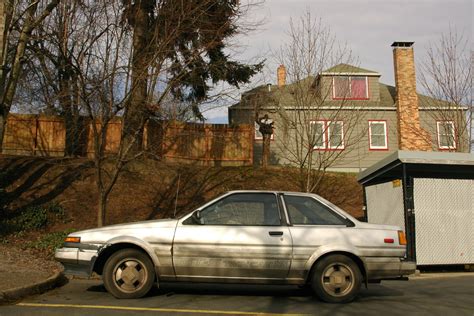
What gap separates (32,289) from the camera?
22.7 ft

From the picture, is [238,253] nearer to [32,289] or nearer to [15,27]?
[32,289]

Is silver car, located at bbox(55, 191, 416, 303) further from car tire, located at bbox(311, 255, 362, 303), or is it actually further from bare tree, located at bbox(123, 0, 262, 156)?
bare tree, located at bbox(123, 0, 262, 156)

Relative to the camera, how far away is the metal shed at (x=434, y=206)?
1081 cm

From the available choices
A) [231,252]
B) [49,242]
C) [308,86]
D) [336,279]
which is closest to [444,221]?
[336,279]

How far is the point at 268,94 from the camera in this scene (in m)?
18.1

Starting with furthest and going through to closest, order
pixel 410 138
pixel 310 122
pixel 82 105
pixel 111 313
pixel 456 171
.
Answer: pixel 410 138, pixel 310 122, pixel 456 171, pixel 82 105, pixel 111 313

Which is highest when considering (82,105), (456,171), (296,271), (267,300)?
(82,105)

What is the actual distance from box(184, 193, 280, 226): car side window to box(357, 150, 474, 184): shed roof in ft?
16.5

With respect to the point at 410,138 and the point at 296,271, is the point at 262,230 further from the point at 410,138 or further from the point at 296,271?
the point at 410,138

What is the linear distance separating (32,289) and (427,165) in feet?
29.2

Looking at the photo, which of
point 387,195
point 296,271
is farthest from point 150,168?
point 296,271

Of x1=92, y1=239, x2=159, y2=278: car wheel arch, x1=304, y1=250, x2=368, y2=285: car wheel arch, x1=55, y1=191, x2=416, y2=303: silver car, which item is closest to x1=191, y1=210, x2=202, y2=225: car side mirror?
x1=55, y1=191, x2=416, y2=303: silver car

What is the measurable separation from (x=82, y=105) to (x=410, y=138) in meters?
18.3

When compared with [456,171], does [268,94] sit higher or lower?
higher
